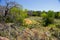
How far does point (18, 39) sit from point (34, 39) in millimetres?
1285

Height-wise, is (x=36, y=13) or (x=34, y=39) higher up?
(x=34, y=39)

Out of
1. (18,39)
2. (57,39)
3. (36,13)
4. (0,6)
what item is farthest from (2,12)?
(36,13)

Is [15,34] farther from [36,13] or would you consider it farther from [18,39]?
[36,13]

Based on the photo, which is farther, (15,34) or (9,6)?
(9,6)

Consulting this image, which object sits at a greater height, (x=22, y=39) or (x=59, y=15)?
(x=22, y=39)

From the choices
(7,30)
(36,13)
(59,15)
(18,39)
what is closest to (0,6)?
(7,30)

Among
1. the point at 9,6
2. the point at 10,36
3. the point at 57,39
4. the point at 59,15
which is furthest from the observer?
the point at 59,15

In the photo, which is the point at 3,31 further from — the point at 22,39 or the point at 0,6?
the point at 0,6

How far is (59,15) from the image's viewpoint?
68.9 metres

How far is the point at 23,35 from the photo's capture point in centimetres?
1120

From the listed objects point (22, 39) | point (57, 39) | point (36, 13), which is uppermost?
point (22, 39)

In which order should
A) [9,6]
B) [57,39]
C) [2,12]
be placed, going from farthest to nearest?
[9,6] → [2,12] → [57,39]

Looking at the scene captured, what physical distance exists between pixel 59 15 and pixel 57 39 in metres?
55.8

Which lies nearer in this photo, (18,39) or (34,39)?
(18,39)
